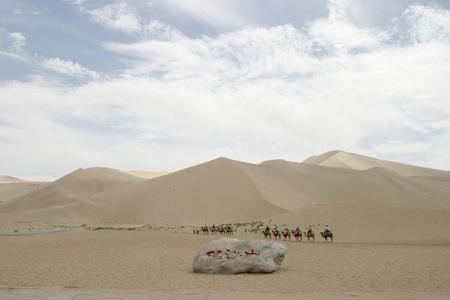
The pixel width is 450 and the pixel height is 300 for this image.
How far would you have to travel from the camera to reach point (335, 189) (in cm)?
5428

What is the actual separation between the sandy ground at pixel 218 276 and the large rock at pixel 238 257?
1.04 ft

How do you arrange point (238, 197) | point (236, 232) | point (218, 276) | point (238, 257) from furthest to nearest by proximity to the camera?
point (238, 197) → point (236, 232) → point (238, 257) → point (218, 276)

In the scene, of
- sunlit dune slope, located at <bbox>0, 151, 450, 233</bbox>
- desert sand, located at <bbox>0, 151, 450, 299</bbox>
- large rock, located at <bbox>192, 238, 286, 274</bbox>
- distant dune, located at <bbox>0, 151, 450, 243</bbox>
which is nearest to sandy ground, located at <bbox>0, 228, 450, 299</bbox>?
desert sand, located at <bbox>0, 151, 450, 299</bbox>

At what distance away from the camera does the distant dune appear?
42.3 metres

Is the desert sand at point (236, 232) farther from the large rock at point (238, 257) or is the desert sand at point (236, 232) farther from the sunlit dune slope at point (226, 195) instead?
the large rock at point (238, 257)

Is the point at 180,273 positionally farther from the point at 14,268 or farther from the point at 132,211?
the point at 132,211

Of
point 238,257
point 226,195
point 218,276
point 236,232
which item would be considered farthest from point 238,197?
point 218,276

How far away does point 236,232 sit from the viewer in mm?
31250

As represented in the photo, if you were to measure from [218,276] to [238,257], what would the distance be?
94cm

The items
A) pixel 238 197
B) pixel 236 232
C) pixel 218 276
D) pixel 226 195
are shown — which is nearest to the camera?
pixel 218 276

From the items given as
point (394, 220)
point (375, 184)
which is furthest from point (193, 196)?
point (394, 220)

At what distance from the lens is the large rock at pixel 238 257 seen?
480 inches

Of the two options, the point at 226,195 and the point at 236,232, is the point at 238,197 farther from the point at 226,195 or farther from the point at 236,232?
the point at 236,232

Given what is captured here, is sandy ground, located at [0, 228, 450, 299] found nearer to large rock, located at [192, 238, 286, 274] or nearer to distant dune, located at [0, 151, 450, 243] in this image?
large rock, located at [192, 238, 286, 274]
